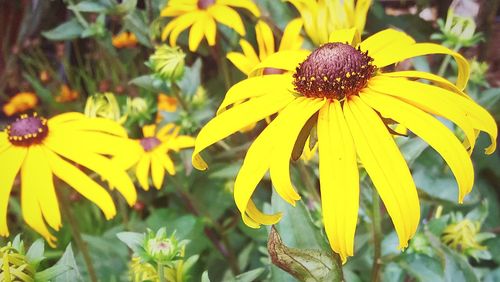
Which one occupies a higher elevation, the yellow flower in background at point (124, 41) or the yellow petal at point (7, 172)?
the yellow petal at point (7, 172)

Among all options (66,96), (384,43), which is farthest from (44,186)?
(66,96)

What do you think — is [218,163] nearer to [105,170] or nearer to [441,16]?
[105,170]

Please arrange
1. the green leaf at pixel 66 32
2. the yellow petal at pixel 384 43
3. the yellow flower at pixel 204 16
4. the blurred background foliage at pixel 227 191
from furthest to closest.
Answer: the green leaf at pixel 66 32
the yellow flower at pixel 204 16
the blurred background foliage at pixel 227 191
the yellow petal at pixel 384 43

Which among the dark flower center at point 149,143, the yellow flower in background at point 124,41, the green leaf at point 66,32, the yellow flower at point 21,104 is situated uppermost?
the green leaf at point 66,32

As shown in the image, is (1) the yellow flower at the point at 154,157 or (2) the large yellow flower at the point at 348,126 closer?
(2) the large yellow flower at the point at 348,126

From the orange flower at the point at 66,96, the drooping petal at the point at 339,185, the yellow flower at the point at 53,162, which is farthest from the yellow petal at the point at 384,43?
the orange flower at the point at 66,96

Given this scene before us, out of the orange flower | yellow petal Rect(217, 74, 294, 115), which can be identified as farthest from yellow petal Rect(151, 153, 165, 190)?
the orange flower

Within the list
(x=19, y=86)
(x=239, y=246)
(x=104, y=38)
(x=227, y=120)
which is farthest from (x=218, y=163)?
(x=19, y=86)

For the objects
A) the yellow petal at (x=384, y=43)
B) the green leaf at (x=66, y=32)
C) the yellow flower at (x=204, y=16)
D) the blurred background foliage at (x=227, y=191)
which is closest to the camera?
the yellow petal at (x=384, y=43)

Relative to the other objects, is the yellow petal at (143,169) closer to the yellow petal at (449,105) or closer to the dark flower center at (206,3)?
the dark flower center at (206,3)
